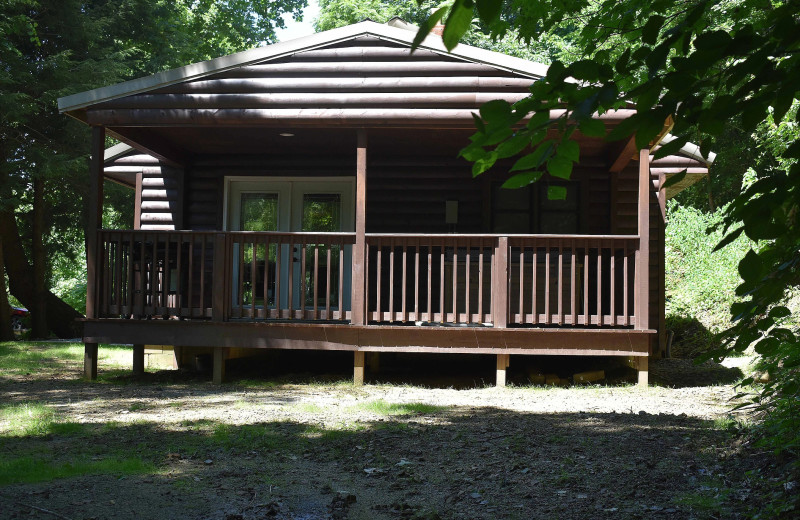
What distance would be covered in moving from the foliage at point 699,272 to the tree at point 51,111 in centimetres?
1313

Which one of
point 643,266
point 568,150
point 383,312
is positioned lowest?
point 383,312

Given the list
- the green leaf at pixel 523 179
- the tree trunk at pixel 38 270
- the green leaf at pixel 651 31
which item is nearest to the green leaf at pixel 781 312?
the green leaf at pixel 651 31

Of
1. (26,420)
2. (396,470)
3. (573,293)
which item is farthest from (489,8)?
(573,293)

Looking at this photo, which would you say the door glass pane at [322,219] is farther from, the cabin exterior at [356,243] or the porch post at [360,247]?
the porch post at [360,247]

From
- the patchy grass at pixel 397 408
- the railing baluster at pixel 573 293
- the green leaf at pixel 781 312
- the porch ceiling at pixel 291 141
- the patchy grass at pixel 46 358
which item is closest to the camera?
the green leaf at pixel 781 312

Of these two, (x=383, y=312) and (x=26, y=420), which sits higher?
(x=383, y=312)

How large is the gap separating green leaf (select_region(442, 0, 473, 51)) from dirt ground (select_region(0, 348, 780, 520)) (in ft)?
9.01

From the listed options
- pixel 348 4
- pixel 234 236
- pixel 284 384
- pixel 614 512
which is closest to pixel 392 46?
pixel 234 236

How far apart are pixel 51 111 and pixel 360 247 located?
12494 millimetres

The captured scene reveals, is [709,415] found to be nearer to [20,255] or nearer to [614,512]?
[614,512]

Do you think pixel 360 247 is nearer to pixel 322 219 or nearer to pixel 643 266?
pixel 322 219

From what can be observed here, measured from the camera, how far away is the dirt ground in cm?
390

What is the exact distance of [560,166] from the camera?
187cm

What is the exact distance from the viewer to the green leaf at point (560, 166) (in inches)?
73.2
